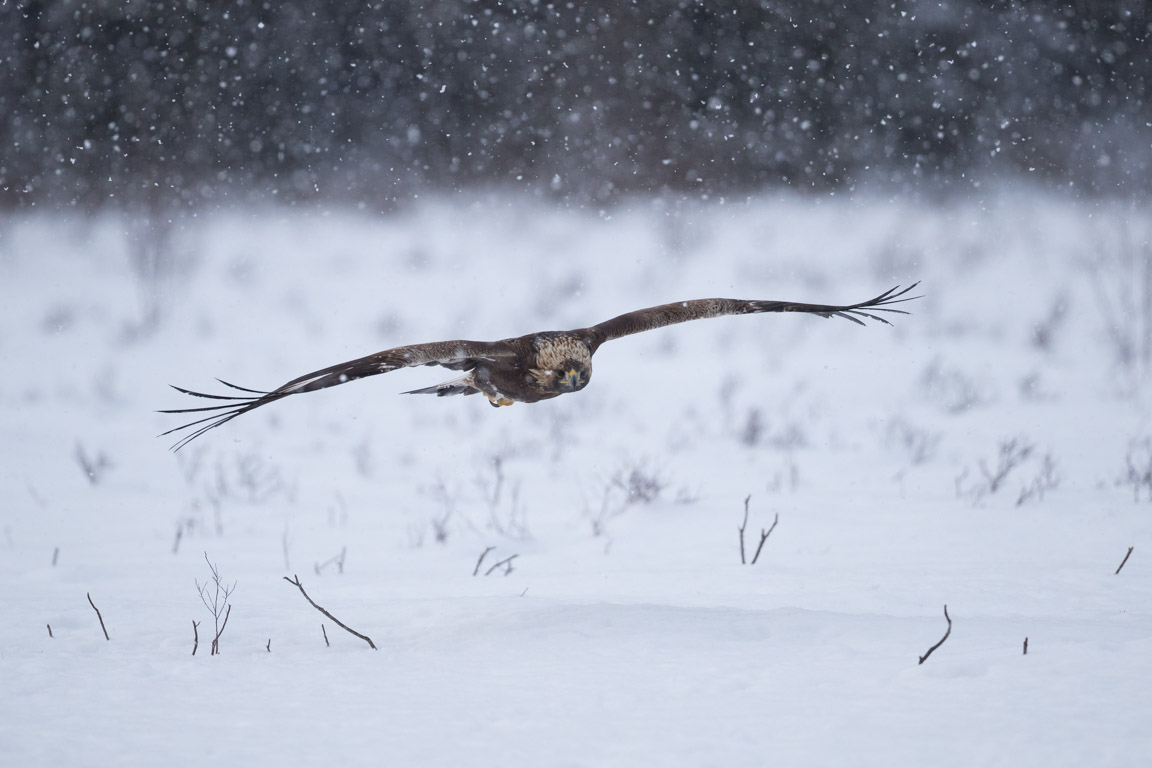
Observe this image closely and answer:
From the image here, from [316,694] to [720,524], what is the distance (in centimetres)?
328

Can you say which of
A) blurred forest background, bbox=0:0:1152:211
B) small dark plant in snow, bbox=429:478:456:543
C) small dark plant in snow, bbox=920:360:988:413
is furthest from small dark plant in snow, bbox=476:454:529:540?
blurred forest background, bbox=0:0:1152:211

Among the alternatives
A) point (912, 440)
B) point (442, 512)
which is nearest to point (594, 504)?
point (442, 512)

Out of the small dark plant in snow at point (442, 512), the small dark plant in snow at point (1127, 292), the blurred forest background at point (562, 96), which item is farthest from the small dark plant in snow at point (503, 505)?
the blurred forest background at point (562, 96)

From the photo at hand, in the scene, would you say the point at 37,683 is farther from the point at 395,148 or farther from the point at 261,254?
the point at 395,148

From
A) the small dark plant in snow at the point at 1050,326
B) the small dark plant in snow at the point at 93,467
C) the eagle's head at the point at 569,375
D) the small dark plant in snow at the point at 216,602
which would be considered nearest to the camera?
the small dark plant in snow at the point at 216,602

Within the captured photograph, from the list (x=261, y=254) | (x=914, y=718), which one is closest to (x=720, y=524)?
(x=914, y=718)

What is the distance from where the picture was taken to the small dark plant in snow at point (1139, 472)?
5977 millimetres

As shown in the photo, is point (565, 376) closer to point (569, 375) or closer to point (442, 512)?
point (569, 375)

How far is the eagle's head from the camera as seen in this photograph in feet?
12.9

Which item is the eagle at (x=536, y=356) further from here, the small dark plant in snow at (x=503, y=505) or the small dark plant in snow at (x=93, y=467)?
the small dark plant in snow at (x=93, y=467)

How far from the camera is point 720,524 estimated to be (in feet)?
18.4

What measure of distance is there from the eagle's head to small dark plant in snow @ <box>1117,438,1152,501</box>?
12.1 ft

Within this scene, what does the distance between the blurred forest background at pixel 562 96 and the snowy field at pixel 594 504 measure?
1.85m

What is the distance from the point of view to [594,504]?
264 inches
